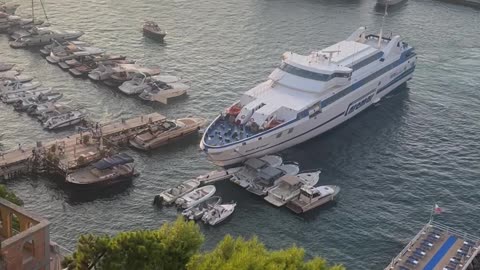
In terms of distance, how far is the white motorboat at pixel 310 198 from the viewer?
2817 inches

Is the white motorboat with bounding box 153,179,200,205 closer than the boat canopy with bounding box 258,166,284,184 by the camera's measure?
Yes

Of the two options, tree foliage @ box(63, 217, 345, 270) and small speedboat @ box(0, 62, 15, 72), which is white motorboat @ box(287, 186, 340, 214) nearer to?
tree foliage @ box(63, 217, 345, 270)

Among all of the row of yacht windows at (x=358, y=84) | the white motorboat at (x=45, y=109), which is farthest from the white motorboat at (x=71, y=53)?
the row of yacht windows at (x=358, y=84)

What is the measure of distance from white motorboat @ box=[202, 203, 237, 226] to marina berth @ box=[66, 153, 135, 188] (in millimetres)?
12743

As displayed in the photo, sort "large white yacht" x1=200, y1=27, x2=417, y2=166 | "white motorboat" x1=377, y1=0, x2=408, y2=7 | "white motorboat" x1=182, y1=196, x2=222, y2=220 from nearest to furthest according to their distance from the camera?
1. "white motorboat" x1=182, y1=196, x2=222, y2=220
2. "large white yacht" x1=200, y1=27, x2=417, y2=166
3. "white motorboat" x1=377, y1=0, x2=408, y2=7

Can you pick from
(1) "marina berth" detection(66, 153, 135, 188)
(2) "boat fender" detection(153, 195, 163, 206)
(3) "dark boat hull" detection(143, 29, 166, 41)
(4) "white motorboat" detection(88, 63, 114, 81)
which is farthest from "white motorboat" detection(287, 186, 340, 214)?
(3) "dark boat hull" detection(143, 29, 166, 41)

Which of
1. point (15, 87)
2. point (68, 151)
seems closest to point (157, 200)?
point (68, 151)

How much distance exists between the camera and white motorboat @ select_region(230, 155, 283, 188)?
76375 mm

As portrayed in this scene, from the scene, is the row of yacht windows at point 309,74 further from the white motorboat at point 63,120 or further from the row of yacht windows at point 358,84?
the white motorboat at point 63,120

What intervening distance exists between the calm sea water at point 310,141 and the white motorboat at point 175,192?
1.32m

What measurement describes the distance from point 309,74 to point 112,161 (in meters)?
31.2

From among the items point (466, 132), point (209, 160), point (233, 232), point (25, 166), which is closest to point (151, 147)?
point (209, 160)

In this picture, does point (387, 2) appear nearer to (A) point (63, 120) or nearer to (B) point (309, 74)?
(B) point (309, 74)

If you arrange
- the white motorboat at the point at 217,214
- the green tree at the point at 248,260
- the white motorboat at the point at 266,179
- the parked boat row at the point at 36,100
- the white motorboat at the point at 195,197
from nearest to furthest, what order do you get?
the green tree at the point at 248,260 < the white motorboat at the point at 217,214 < the white motorboat at the point at 195,197 < the white motorboat at the point at 266,179 < the parked boat row at the point at 36,100
